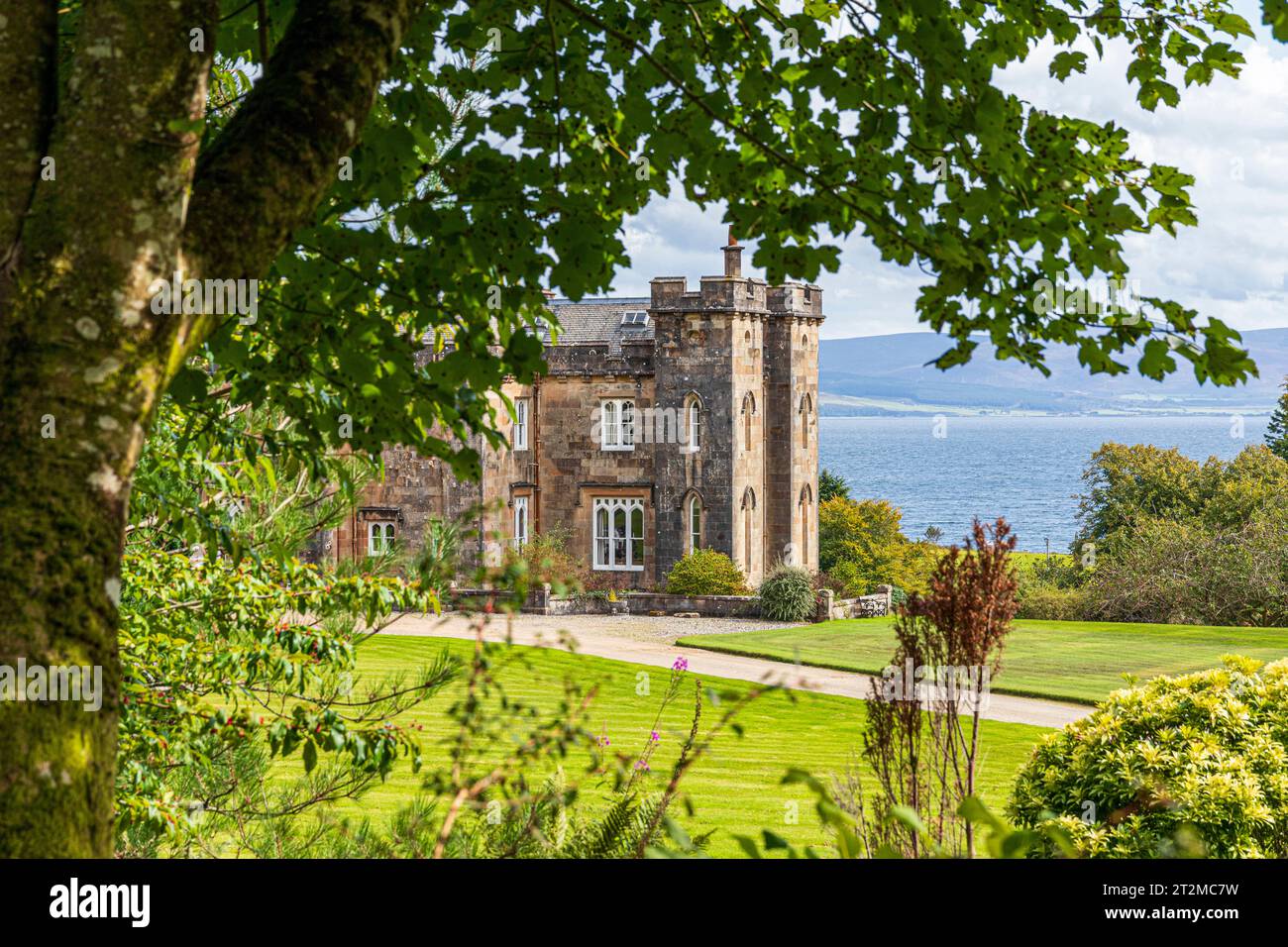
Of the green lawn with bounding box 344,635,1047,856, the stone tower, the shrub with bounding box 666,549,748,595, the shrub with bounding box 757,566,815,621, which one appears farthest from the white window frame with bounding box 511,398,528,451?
the green lawn with bounding box 344,635,1047,856

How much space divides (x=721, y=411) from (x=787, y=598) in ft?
20.3

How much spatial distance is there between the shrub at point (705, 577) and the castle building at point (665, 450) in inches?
41.7

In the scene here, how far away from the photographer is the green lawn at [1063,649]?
22.5 meters

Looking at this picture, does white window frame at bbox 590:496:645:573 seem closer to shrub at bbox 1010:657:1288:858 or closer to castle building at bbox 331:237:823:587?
castle building at bbox 331:237:823:587

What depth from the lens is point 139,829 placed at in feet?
24.2

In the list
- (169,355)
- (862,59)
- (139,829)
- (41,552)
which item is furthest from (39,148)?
(139,829)

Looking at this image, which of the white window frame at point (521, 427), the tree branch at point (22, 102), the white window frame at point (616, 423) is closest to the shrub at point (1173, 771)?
the tree branch at point (22, 102)

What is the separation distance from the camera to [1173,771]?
23.0 feet

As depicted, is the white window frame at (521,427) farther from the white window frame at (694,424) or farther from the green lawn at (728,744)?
the green lawn at (728,744)

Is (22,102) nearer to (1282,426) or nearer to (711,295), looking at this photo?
(711,295)

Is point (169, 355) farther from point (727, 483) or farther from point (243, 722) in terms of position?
point (727, 483)

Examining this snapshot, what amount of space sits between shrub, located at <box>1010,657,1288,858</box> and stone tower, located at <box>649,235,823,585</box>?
28316 mm

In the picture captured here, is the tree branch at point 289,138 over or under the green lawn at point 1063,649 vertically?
over

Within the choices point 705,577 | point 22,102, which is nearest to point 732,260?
point 705,577
